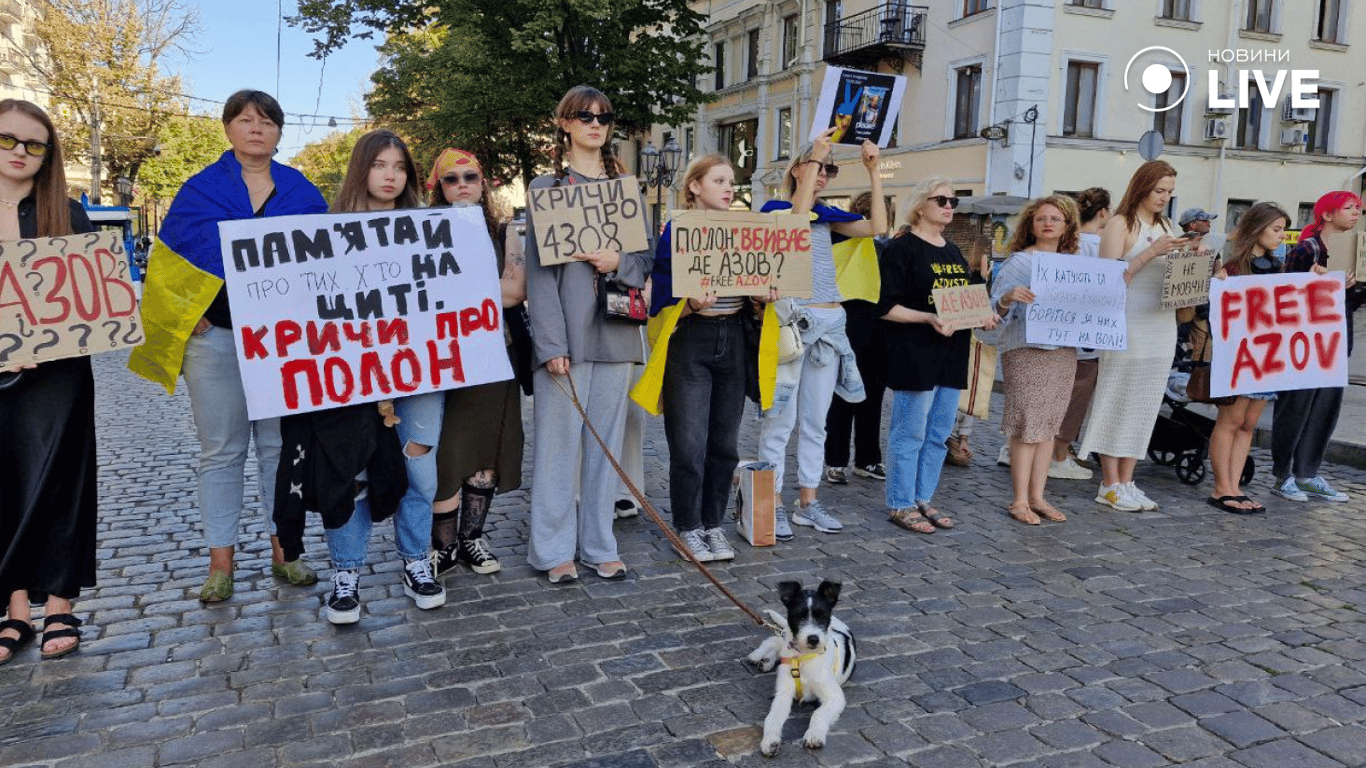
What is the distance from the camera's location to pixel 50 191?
398 centimetres

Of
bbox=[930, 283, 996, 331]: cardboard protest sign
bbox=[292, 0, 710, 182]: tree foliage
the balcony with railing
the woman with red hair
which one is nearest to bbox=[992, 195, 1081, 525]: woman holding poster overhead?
bbox=[930, 283, 996, 331]: cardboard protest sign

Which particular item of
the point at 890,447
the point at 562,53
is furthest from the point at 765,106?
the point at 890,447

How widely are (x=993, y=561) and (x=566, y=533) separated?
2354 millimetres

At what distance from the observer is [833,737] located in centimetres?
339

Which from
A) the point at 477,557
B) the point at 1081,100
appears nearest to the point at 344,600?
the point at 477,557

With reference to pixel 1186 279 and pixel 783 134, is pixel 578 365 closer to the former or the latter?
pixel 1186 279

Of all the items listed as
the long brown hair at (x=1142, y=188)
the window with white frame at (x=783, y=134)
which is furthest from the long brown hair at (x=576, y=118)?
the window with white frame at (x=783, y=134)

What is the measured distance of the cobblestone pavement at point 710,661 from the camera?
330 cm

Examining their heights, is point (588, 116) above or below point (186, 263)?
above

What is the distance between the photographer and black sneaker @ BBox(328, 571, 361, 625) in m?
4.25

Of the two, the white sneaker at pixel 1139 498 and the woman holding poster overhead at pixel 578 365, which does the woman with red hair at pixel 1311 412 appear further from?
the woman holding poster overhead at pixel 578 365

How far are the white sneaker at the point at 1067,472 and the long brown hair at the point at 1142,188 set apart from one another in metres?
2.03

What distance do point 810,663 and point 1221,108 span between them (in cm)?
2743

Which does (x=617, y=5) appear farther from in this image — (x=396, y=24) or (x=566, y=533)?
(x=566, y=533)
